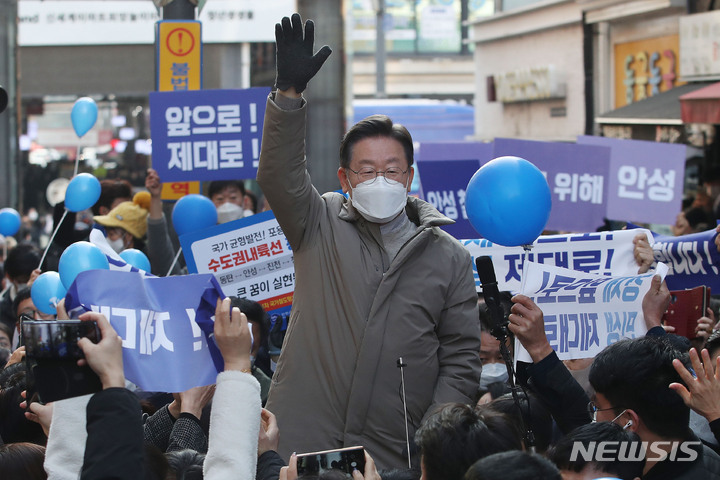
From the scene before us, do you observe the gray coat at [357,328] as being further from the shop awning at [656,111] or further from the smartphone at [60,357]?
the shop awning at [656,111]

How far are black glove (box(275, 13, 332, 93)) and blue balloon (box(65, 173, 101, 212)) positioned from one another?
362 centimetres

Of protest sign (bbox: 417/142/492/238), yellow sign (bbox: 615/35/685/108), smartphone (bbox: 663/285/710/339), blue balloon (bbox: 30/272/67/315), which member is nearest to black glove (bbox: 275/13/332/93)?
blue balloon (bbox: 30/272/67/315)

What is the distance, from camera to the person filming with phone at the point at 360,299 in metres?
3.70

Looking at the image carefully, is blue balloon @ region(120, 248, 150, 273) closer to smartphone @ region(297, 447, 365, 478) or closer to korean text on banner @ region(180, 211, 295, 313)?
korean text on banner @ region(180, 211, 295, 313)

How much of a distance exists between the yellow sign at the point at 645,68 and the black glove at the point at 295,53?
13146 millimetres

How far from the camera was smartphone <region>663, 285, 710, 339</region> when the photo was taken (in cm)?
495

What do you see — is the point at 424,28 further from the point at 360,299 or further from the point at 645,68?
the point at 360,299

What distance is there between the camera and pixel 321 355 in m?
3.77

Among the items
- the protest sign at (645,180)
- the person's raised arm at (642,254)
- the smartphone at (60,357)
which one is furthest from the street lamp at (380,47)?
the smartphone at (60,357)

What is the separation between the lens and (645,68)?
17125 millimetres

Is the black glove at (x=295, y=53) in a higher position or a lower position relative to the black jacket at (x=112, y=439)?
higher

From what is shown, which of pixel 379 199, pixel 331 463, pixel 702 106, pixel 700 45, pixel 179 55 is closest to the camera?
pixel 331 463

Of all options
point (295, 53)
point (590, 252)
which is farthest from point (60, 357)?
point (590, 252)

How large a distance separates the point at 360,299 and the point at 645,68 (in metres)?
14.5
